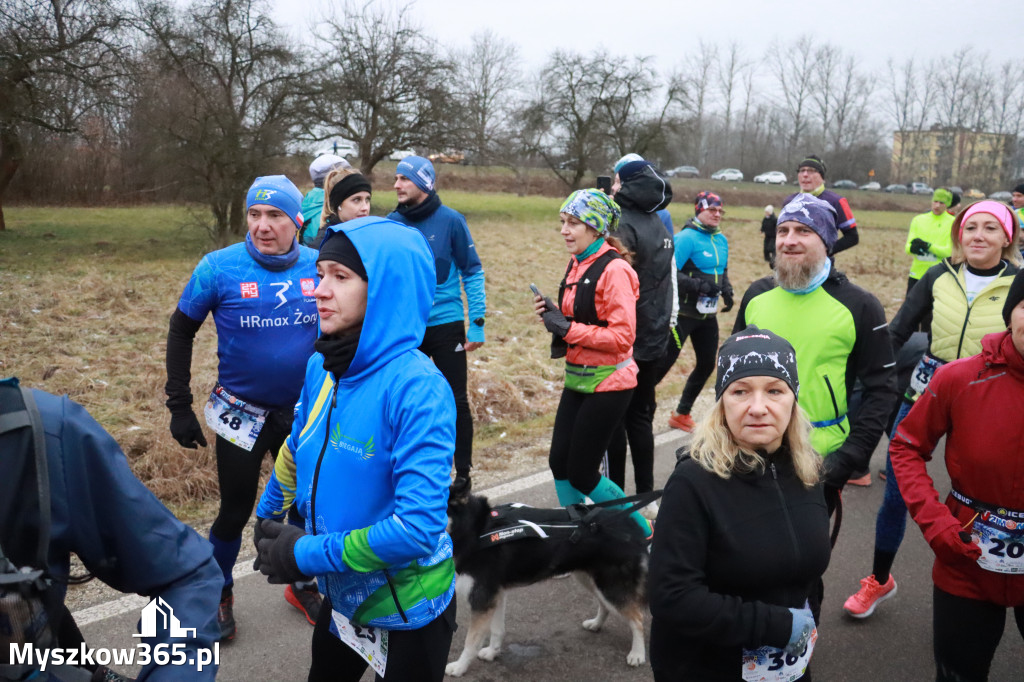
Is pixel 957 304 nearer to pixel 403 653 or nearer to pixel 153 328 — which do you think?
pixel 403 653

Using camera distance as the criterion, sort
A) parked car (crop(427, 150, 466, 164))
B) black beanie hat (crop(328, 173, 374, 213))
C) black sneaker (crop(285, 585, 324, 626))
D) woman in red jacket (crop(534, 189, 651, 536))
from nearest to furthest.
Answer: black sneaker (crop(285, 585, 324, 626)) < woman in red jacket (crop(534, 189, 651, 536)) < black beanie hat (crop(328, 173, 374, 213)) < parked car (crop(427, 150, 466, 164))

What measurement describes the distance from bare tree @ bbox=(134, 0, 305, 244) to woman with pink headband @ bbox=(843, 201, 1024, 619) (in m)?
14.2

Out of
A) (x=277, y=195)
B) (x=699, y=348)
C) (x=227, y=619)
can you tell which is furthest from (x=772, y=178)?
(x=227, y=619)

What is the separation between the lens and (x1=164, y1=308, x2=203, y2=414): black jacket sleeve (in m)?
3.88

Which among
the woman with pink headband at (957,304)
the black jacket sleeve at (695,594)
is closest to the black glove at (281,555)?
the black jacket sleeve at (695,594)

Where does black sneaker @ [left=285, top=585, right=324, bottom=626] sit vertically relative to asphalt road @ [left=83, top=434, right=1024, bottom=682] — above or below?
above

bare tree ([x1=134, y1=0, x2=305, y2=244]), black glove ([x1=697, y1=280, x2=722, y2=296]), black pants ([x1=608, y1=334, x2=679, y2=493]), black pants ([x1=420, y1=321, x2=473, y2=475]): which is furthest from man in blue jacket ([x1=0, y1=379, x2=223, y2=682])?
bare tree ([x1=134, y1=0, x2=305, y2=244])

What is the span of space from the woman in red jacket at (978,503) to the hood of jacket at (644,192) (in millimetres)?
2529

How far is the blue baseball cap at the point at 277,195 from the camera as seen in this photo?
12.5ft

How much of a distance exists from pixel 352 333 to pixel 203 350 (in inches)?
303

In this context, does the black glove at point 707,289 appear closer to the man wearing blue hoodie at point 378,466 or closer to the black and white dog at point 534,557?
the black and white dog at point 534,557

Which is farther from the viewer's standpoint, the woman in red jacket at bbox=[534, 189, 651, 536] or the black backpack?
the woman in red jacket at bbox=[534, 189, 651, 536]

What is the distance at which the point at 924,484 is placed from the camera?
3.02 meters

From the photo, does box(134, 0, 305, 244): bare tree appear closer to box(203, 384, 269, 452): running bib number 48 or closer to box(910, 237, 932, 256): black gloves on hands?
box(910, 237, 932, 256): black gloves on hands
